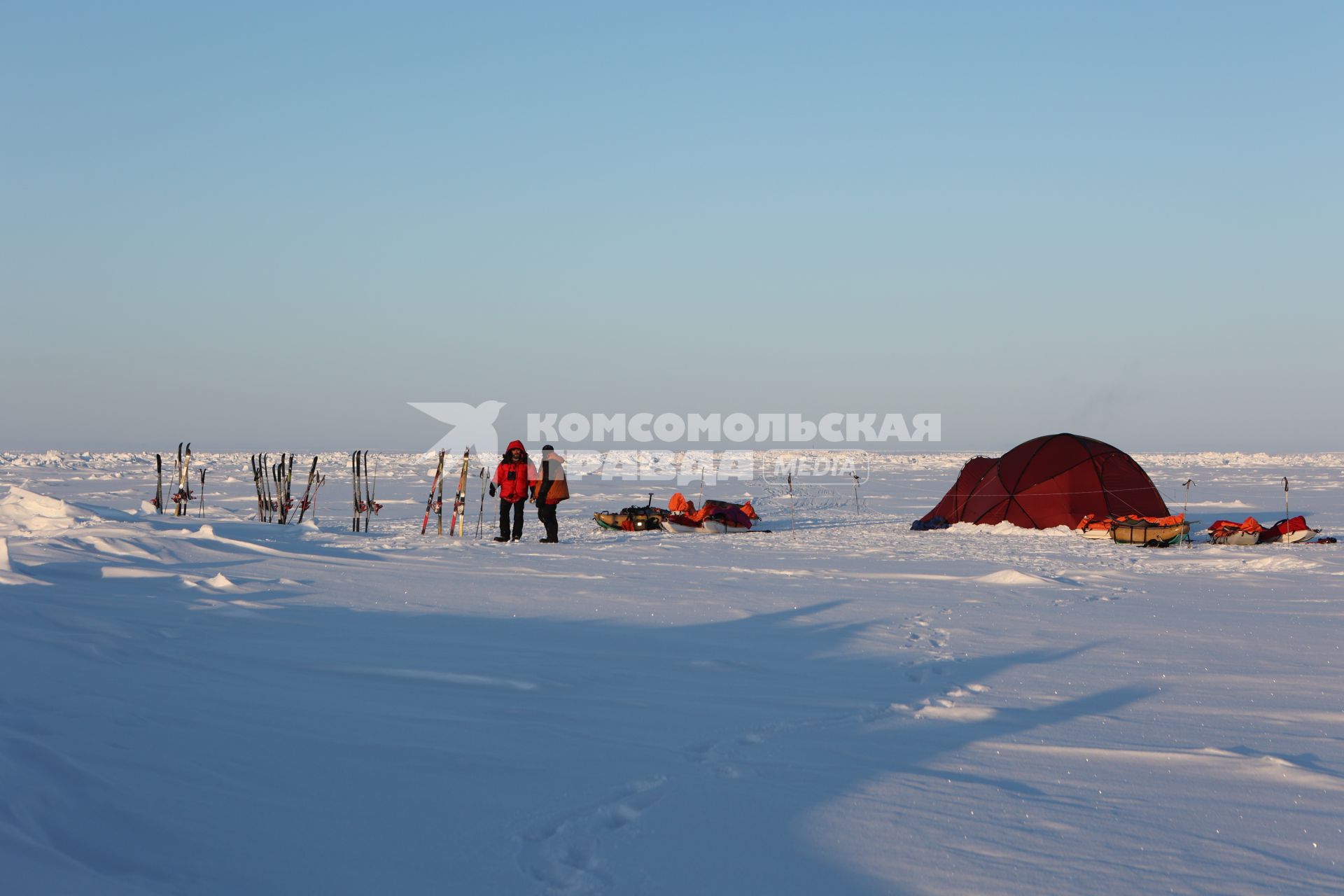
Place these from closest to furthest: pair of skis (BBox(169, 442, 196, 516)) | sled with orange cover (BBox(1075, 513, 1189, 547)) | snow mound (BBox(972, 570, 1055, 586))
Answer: snow mound (BBox(972, 570, 1055, 586))
sled with orange cover (BBox(1075, 513, 1189, 547))
pair of skis (BBox(169, 442, 196, 516))

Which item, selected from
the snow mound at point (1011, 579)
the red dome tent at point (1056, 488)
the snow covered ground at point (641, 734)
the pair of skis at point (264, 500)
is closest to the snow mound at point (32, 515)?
the snow covered ground at point (641, 734)

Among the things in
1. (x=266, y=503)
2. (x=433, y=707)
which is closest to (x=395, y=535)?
(x=266, y=503)

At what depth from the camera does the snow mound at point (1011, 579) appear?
456 inches

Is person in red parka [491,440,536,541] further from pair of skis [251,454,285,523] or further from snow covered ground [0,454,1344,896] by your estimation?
pair of skis [251,454,285,523]

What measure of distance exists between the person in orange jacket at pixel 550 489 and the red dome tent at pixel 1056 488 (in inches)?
294

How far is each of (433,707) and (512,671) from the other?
3.24ft

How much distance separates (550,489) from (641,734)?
11034mm

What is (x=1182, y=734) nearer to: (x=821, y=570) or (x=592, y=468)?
(x=821, y=570)

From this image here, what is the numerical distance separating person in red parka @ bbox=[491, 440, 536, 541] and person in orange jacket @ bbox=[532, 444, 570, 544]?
0.61 ft

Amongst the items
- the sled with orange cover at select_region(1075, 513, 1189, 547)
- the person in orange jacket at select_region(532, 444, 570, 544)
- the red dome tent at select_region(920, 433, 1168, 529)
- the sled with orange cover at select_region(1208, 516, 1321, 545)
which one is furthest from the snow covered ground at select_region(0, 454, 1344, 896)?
the red dome tent at select_region(920, 433, 1168, 529)

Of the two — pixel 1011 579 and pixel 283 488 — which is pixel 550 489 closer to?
pixel 283 488

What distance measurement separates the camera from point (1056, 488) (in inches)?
739

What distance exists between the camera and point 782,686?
6031 mm

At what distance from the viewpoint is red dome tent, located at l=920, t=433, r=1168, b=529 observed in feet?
60.7
